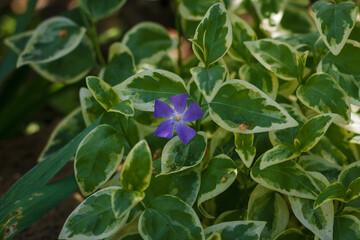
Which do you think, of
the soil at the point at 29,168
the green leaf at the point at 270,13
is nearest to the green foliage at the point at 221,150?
the green leaf at the point at 270,13

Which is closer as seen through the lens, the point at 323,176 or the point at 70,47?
the point at 323,176

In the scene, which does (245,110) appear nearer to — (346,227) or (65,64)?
(346,227)

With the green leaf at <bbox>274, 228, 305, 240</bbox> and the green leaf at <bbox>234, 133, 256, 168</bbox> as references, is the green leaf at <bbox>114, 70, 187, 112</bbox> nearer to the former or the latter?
the green leaf at <bbox>234, 133, 256, 168</bbox>

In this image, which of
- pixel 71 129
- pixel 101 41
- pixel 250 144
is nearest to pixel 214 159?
pixel 250 144

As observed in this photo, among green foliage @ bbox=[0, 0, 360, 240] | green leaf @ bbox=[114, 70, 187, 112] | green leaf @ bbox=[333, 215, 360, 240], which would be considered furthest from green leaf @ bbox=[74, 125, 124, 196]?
green leaf @ bbox=[333, 215, 360, 240]

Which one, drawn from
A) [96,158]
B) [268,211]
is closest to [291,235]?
[268,211]

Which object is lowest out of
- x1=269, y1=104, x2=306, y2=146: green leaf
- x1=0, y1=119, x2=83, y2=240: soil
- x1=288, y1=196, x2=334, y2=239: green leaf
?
x1=0, y1=119, x2=83, y2=240: soil

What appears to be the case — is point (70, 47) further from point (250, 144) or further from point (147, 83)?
point (250, 144)
